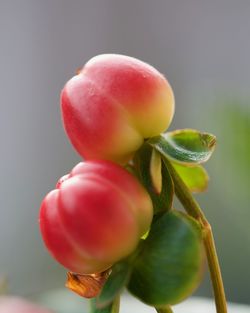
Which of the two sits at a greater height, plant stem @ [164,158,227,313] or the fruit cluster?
the fruit cluster

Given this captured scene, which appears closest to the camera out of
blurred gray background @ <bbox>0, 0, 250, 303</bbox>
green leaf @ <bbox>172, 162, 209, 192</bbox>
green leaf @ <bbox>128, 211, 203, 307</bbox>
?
green leaf @ <bbox>128, 211, 203, 307</bbox>

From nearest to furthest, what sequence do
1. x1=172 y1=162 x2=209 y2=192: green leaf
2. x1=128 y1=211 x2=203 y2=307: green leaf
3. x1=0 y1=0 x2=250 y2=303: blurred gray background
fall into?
x1=128 y1=211 x2=203 y2=307: green leaf < x1=172 y1=162 x2=209 y2=192: green leaf < x1=0 y1=0 x2=250 y2=303: blurred gray background

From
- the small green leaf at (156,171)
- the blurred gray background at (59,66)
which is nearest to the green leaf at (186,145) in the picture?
the small green leaf at (156,171)

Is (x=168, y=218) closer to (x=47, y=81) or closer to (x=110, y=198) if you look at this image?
(x=110, y=198)

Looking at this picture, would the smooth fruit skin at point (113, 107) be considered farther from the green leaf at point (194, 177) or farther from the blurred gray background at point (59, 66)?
the blurred gray background at point (59, 66)

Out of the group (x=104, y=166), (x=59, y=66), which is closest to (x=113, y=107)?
(x=104, y=166)

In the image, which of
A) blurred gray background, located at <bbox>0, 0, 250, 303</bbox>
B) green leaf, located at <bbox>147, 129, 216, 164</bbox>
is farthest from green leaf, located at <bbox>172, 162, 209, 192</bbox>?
blurred gray background, located at <bbox>0, 0, 250, 303</bbox>

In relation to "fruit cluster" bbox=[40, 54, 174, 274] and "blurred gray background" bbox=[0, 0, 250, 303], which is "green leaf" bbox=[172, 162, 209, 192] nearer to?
"fruit cluster" bbox=[40, 54, 174, 274]

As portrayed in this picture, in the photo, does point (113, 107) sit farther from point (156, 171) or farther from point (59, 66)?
point (59, 66)
